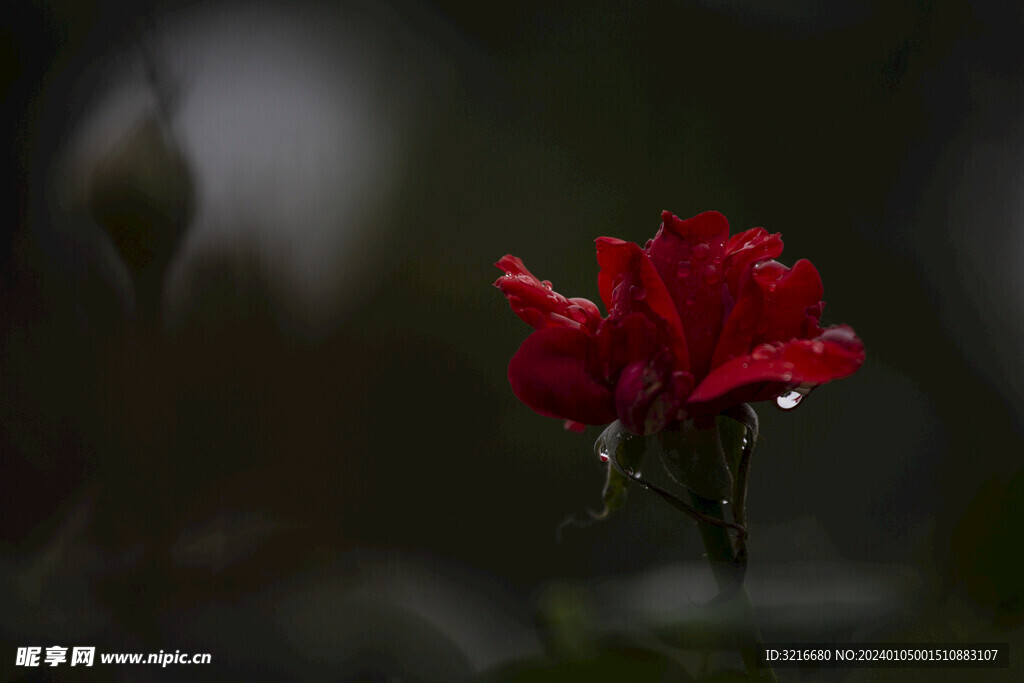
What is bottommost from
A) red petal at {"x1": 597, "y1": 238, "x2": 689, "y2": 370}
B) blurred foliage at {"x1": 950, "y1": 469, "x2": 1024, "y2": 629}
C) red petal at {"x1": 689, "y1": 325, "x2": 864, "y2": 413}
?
blurred foliage at {"x1": 950, "y1": 469, "x2": 1024, "y2": 629}

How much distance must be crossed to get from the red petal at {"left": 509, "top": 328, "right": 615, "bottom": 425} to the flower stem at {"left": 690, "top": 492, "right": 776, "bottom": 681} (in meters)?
0.03

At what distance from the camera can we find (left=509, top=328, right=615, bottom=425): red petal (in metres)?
0.13

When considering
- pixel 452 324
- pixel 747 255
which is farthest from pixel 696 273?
pixel 452 324

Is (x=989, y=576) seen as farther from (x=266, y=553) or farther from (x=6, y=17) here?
(x=6, y=17)

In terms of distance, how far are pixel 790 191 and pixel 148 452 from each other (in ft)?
1.18

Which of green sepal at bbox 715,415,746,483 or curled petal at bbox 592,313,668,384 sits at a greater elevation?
curled petal at bbox 592,313,668,384

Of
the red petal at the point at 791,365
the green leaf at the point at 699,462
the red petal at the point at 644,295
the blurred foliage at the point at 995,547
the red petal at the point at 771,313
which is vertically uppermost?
the red petal at the point at 644,295

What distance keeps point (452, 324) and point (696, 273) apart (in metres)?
0.29

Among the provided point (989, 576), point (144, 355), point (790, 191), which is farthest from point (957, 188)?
point (144, 355)

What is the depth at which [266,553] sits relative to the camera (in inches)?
7.8

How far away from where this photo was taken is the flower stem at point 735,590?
0.41 feet

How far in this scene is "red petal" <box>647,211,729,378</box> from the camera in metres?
0.14

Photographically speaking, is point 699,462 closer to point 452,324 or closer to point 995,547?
point 995,547

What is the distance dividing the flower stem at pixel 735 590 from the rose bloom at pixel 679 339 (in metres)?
0.02
